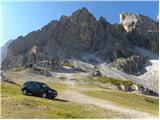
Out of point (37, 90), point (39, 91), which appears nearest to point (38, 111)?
point (37, 90)

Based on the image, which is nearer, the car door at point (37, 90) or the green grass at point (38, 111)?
the green grass at point (38, 111)

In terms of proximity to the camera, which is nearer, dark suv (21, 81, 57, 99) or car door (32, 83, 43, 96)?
A: dark suv (21, 81, 57, 99)

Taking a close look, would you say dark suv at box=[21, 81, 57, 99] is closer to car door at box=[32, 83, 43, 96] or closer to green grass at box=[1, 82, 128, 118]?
car door at box=[32, 83, 43, 96]

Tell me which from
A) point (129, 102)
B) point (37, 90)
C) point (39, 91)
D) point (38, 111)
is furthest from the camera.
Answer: point (129, 102)

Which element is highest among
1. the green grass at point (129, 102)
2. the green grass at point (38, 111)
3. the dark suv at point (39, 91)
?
the dark suv at point (39, 91)

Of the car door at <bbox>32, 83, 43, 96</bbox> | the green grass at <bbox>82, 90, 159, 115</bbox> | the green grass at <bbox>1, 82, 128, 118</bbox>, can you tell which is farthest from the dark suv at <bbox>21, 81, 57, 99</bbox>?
the green grass at <bbox>82, 90, 159, 115</bbox>

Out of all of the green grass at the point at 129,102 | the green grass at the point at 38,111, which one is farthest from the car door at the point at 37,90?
the green grass at the point at 129,102

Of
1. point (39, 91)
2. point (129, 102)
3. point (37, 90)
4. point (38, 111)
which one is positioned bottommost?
point (129, 102)

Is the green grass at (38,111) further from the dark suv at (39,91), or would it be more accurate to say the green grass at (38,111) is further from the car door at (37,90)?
the car door at (37,90)

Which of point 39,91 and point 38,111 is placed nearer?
point 38,111

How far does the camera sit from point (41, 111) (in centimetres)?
4147

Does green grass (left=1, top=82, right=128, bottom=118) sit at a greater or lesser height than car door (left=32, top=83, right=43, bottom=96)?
lesser

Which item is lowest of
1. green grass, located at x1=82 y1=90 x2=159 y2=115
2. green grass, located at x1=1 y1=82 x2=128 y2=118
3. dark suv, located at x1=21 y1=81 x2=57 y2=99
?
green grass, located at x1=82 y1=90 x2=159 y2=115

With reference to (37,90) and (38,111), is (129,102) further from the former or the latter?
(38,111)
